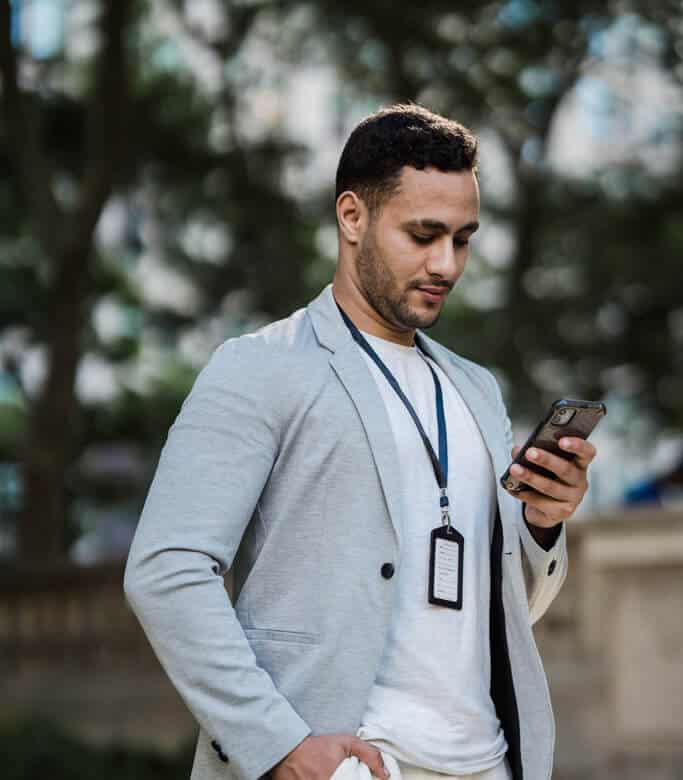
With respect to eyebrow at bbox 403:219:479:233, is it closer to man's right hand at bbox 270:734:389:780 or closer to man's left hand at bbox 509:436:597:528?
man's left hand at bbox 509:436:597:528

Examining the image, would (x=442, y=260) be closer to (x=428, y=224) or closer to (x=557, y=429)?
(x=428, y=224)

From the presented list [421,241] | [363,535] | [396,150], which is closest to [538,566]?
[363,535]

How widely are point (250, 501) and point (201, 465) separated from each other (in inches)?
4.1

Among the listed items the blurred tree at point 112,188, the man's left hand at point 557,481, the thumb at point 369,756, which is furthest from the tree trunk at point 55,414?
the thumb at point 369,756

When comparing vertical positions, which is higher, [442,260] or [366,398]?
[442,260]

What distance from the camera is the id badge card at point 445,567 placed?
2.69m

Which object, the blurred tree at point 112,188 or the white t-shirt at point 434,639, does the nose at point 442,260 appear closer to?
the white t-shirt at point 434,639

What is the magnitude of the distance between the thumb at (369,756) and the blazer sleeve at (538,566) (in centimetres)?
53

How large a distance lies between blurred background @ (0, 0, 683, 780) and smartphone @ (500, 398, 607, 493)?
647 centimetres

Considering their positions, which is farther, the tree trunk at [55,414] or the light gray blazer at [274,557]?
the tree trunk at [55,414]

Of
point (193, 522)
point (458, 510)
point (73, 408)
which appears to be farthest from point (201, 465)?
point (73, 408)

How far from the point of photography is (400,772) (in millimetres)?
2580

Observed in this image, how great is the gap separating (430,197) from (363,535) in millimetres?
627

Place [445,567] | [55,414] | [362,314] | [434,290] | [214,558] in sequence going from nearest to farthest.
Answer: [214,558] < [445,567] < [434,290] < [362,314] < [55,414]
